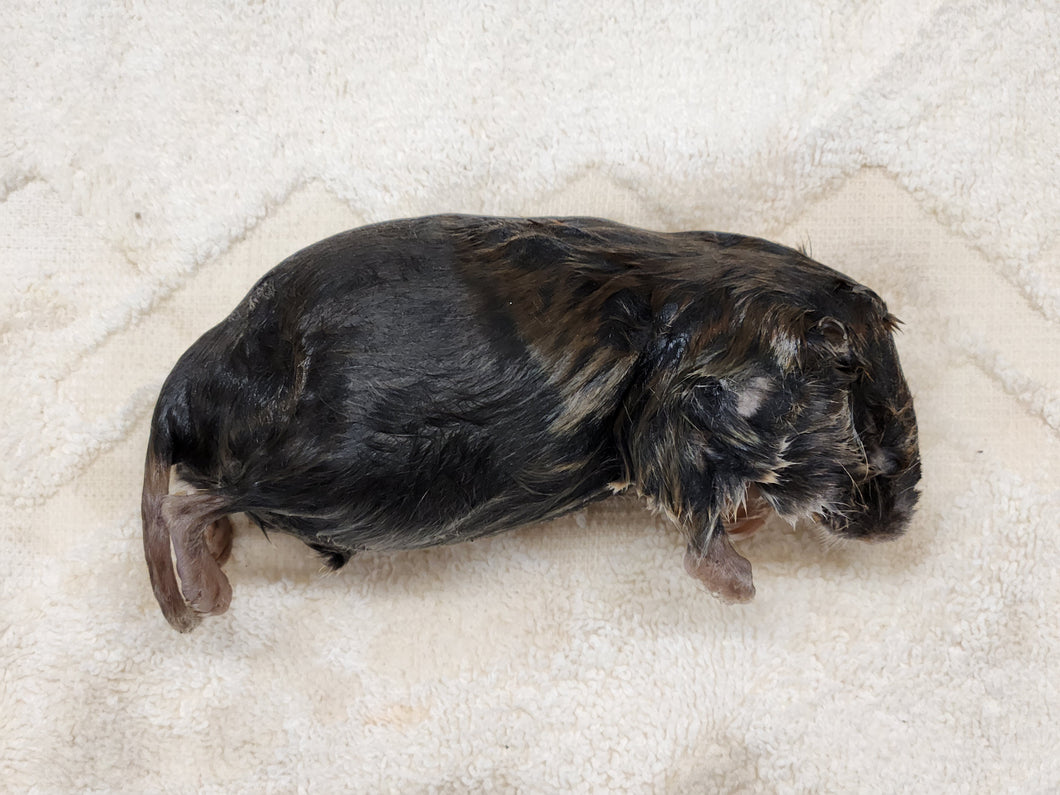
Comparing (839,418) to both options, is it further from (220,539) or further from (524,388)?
(220,539)

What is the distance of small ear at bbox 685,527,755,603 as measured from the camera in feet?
4.52

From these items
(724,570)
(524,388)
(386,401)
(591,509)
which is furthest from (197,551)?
(724,570)

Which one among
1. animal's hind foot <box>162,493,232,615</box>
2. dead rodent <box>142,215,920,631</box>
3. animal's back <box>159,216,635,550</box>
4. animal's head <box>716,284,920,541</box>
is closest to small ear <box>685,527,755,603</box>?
dead rodent <box>142,215,920,631</box>

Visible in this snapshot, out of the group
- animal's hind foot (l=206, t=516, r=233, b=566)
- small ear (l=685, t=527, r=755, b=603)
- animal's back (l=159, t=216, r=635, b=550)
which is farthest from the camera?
animal's hind foot (l=206, t=516, r=233, b=566)

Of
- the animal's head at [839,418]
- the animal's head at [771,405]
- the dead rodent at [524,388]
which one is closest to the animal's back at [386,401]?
the dead rodent at [524,388]

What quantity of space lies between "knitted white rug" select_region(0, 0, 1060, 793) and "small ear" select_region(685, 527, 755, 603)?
0.23m

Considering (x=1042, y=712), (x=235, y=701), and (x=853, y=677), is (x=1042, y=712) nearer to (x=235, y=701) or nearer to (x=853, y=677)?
(x=853, y=677)

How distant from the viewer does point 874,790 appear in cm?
158

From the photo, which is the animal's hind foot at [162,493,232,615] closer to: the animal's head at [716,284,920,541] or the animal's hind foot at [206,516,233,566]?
the animal's hind foot at [206,516,233,566]

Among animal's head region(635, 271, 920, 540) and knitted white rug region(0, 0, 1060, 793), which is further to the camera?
knitted white rug region(0, 0, 1060, 793)

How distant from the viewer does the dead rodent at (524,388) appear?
1.25 m

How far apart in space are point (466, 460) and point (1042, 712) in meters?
1.19

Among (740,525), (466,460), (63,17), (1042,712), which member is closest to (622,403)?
(466,460)

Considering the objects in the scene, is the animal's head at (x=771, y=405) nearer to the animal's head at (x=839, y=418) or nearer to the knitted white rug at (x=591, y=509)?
the animal's head at (x=839, y=418)
